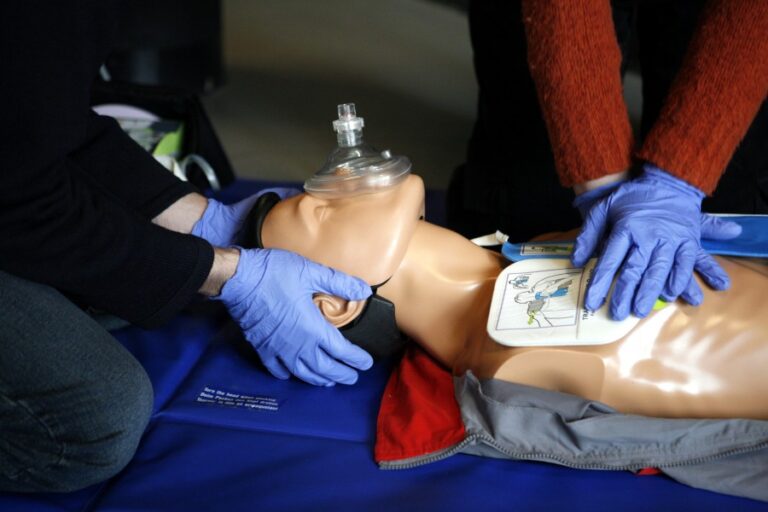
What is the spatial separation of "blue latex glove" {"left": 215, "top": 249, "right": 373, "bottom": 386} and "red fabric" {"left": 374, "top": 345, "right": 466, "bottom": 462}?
0.35 feet

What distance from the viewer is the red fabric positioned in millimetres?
1210

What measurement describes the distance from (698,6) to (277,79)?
2.69 m

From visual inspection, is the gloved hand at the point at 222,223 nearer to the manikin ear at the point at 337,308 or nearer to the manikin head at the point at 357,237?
the manikin head at the point at 357,237

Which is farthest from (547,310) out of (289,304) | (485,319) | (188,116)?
(188,116)

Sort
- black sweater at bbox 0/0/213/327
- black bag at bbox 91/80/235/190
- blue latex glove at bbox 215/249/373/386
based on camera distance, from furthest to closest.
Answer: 1. black bag at bbox 91/80/235/190
2. blue latex glove at bbox 215/249/373/386
3. black sweater at bbox 0/0/213/327

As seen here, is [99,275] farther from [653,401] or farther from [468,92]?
[468,92]

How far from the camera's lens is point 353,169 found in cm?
141

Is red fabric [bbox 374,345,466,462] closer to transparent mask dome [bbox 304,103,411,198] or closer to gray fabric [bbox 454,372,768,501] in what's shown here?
gray fabric [bbox 454,372,768,501]

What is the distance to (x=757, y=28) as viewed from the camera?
132cm

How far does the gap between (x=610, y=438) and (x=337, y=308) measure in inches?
19.0

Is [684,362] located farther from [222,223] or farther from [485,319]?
[222,223]

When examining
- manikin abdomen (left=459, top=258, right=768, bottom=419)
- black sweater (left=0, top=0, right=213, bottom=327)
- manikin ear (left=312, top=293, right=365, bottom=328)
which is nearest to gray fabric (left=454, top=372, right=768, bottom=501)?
manikin abdomen (left=459, top=258, right=768, bottom=419)

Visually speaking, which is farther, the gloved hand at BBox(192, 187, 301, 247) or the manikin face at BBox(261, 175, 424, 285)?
the gloved hand at BBox(192, 187, 301, 247)

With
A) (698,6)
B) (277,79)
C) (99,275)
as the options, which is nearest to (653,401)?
(99,275)
